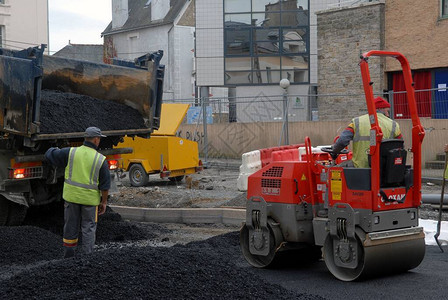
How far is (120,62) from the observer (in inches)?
437

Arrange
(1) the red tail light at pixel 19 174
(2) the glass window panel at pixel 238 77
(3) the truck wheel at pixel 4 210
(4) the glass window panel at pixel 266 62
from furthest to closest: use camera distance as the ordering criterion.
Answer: (2) the glass window panel at pixel 238 77 → (4) the glass window panel at pixel 266 62 → (3) the truck wheel at pixel 4 210 → (1) the red tail light at pixel 19 174

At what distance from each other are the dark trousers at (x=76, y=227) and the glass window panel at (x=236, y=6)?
26325mm

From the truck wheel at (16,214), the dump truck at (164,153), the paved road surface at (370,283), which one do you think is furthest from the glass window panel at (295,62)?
the paved road surface at (370,283)

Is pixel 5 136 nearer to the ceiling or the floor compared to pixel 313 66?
nearer to the floor

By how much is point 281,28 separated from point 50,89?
2386cm

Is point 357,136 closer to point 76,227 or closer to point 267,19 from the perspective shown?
point 76,227

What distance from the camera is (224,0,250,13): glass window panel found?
1303 inches

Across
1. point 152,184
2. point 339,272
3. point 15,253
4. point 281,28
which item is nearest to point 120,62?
point 15,253

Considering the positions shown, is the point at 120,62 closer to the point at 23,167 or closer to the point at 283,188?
the point at 23,167

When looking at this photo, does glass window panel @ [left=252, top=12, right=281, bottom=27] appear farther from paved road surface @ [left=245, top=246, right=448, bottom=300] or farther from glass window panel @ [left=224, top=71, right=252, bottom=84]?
paved road surface @ [left=245, top=246, right=448, bottom=300]

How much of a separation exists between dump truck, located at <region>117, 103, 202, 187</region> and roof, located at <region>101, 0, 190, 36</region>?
28.9 m

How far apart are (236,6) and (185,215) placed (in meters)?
22.9

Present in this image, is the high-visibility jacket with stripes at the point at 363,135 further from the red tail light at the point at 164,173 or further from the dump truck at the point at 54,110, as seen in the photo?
the red tail light at the point at 164,173

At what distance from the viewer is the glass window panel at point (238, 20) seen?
3319 centimetres
